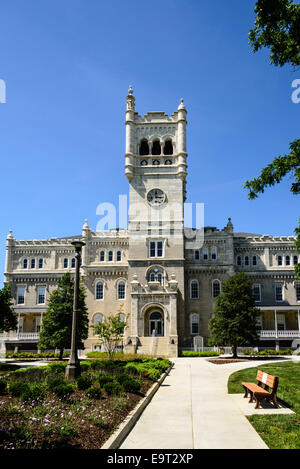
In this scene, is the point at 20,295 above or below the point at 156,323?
above

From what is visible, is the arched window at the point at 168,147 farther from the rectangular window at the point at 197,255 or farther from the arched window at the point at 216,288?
the arched window at the point at 216,288

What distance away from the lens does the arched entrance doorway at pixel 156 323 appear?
46906 millimetres

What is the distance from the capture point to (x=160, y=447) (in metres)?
8.75

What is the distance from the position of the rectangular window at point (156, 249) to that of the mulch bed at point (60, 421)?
36605 millimetres

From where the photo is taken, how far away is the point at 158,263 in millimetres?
48938

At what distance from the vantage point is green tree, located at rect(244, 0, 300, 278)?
1224 centimetres

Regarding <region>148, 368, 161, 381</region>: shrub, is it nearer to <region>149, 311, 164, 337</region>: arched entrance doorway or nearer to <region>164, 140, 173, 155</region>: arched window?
<region>149, 311, 164, 337</region>: arched entrance doorway

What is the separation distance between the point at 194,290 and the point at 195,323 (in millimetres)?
4114

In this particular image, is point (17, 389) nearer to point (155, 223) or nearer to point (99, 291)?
point (155, 223)

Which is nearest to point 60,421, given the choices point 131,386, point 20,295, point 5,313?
point 131,386

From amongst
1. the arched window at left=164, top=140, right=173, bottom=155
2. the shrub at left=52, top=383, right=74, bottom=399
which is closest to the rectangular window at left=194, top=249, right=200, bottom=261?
the arched window at left=164, top=140, right=173, bottom=155

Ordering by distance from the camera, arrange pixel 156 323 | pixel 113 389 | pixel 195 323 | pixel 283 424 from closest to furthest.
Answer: pixel 283 424
pixel 113 389
pixel 156 323
pixel 195 323

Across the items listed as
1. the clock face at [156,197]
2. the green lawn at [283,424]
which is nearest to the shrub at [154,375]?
the green lawn at [283,424]
